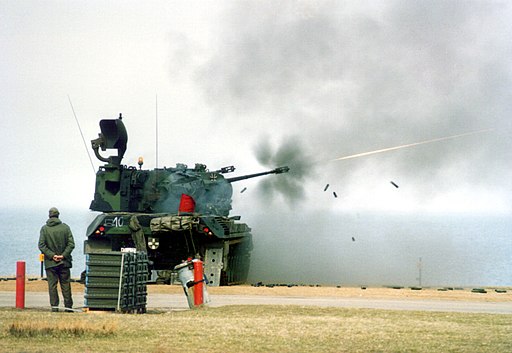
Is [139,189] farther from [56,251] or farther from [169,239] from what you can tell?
[56,251]

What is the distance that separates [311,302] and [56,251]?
6296mm

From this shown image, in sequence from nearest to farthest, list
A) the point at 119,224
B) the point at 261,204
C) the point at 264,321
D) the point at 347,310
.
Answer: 1. the point at 264,321
2. the point at 347,310
3. the point at 119,224
4. the point at 261,204

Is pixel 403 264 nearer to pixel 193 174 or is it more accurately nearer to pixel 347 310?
pixel 193 174

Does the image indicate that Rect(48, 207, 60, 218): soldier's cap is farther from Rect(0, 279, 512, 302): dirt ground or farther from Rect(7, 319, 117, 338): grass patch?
Rect(0, 279, 512, 302): dirt ground

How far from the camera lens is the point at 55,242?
23219mm

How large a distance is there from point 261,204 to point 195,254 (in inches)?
755

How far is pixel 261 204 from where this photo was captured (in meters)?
52.2

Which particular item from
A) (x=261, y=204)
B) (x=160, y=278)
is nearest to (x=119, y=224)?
(x=160, y=278)

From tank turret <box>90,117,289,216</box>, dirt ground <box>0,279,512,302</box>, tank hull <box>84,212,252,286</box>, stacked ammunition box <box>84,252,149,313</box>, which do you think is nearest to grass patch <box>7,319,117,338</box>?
stacked ammunition box <box>84,252,149,313</box>

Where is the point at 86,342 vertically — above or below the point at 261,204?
below

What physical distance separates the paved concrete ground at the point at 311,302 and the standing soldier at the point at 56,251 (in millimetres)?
1146

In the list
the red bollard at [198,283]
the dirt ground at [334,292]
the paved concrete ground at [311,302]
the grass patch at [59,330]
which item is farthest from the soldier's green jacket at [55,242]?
the dirt ground at [334,292]

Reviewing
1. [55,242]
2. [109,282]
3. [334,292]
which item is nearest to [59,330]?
A: [109,282]

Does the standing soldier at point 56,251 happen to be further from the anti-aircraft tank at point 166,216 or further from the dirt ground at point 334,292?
the anti-aircraft tank at point 166,216
